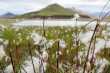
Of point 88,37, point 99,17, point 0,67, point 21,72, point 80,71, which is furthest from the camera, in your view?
point 88,37

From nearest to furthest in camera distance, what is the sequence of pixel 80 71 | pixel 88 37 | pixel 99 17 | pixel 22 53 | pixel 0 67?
pixel 99 17 → pixel 80 71 → pixel 0 67 → pixel 88 37 → pixel 22 53

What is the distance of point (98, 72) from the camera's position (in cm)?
204

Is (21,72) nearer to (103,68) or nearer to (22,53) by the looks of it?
(103,68)

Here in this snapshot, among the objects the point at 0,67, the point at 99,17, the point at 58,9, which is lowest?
the point at 58,9

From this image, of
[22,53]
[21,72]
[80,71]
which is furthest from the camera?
[22,53]

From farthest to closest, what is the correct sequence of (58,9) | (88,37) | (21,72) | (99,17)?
(58,9), (88,37), (21,72), (99,17)

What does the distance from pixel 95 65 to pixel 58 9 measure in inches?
1516

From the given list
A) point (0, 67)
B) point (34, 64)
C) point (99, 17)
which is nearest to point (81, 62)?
point (34, 64)

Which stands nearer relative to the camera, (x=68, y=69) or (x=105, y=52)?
(x=68, y=69)

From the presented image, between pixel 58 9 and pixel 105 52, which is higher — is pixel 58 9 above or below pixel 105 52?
below

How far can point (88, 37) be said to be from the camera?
2764 millimetres

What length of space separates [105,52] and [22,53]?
57cm

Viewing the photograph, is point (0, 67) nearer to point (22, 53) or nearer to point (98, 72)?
point (22, 53)

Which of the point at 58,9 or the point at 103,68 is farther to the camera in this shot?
the point at 58,9
